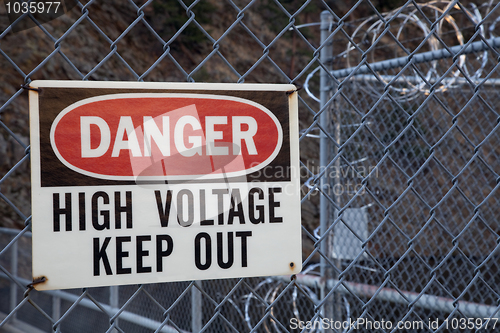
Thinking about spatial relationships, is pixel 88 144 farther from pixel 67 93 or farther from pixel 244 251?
pixel 244 251

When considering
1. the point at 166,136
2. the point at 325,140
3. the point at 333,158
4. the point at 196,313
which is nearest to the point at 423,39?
the point at 333,158

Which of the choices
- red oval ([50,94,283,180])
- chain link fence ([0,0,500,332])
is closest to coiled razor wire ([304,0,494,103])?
chain link fence ([0,0,500,332])

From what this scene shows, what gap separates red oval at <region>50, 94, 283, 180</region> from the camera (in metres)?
1.00

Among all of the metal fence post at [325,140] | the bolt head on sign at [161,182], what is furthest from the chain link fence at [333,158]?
the bolt head on sign at [161,182]

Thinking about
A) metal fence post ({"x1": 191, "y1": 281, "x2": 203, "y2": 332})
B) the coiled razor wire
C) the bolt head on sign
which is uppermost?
the coiled razor wire

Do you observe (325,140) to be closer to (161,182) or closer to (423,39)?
(423,39)

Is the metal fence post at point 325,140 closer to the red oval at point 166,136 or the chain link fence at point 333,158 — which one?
the chain link fence at point 333,158

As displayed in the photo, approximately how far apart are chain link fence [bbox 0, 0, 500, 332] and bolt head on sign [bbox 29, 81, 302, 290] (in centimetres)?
12

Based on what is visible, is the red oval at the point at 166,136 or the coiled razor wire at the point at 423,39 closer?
the red oval at the point at 166,136

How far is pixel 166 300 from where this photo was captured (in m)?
3.88

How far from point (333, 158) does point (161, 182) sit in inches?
59.7

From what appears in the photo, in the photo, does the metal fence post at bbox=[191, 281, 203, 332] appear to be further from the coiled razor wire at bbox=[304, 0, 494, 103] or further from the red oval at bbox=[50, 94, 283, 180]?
the red oval at bbox=[50, 94, 283, 180]

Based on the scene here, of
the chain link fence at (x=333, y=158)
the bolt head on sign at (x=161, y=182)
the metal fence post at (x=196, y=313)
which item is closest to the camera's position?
the bolt head on sign at (x=161, y=182)

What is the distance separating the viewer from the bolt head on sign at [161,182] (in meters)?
0.98
